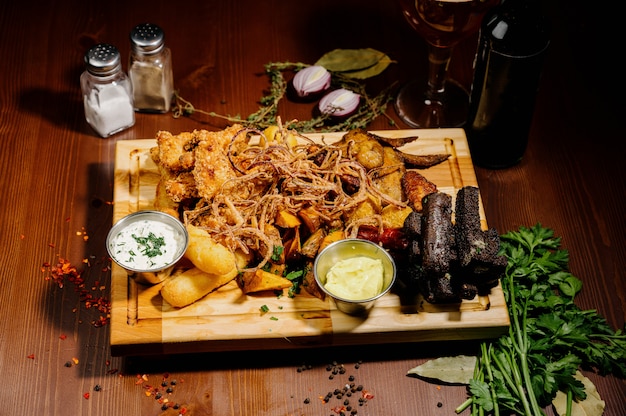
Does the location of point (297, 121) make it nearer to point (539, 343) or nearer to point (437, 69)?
point (437, 69)

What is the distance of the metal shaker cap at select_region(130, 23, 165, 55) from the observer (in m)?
4.33

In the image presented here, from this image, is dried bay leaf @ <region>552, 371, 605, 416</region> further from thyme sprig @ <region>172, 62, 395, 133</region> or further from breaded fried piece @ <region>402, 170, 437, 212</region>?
thyme sprig @ <region>172, 62, 395, 133</region>

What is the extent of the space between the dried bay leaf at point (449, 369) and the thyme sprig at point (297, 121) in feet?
5.19

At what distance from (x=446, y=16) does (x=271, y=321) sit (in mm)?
1817

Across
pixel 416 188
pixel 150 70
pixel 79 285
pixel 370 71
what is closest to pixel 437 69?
pixel 370 71

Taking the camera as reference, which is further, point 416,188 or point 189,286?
point 416,188

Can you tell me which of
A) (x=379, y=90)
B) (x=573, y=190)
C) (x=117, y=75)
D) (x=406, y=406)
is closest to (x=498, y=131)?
(x=573, y=190)

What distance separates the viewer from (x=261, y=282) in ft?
11.8

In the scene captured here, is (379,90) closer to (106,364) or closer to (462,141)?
(462,141)

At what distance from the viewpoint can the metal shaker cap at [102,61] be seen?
13.9 ft

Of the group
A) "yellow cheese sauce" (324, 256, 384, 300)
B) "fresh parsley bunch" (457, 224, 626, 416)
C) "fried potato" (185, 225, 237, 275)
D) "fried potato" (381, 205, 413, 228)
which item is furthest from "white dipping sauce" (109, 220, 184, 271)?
"fresh parsley bunch" (457, 224, 626, 416)

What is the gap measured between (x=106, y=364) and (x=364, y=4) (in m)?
3.13

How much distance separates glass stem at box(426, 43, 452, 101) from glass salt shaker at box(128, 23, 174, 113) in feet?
5.07

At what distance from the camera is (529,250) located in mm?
3994
